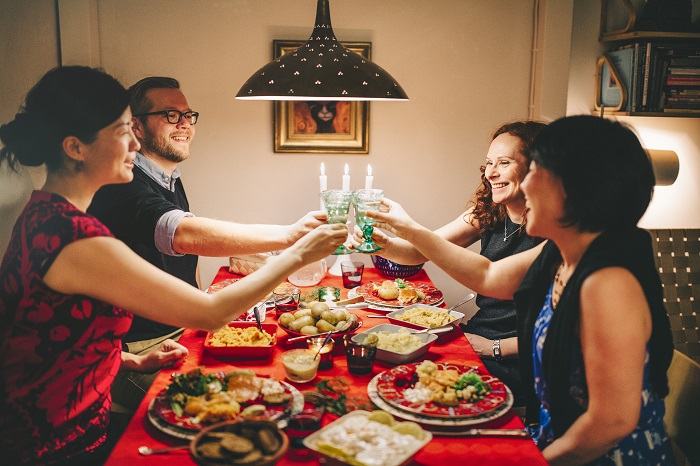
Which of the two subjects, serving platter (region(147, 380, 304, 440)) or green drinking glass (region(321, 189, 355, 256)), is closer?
serving platter (region(147, 380, 304, 440))

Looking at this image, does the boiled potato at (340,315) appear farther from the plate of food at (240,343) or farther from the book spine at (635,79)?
the book spine at (635,79)


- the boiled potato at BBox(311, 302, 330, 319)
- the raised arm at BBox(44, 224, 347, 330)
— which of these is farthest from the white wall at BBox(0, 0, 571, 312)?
the raised arm at BBox(44, 224, 347, 330)

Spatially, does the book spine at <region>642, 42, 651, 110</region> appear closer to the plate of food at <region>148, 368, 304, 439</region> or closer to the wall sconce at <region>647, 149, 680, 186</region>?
the wall sconce at <region>647, 149, 680, 186</region>

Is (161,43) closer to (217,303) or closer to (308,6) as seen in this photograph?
(308,6)

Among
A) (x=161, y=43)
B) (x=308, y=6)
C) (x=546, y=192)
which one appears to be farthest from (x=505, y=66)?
(x=546, y=192)

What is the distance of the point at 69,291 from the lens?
1491 millimetres

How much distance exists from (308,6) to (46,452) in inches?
108

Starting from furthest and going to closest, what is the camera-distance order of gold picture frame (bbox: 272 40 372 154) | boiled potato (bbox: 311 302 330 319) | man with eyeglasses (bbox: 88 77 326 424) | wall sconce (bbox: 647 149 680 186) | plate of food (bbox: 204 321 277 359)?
gold picture frame (bbox: 272 40 372 154), wall sconce (bbox: 647 149 680 186), man with eyeglasses (bbox: 88 77 326 424), boiled potato (bbox: 311 302 330 319), plate of food (bbox: 204 321 277 359)

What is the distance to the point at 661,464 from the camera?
1.61m

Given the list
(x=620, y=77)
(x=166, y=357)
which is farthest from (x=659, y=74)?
(x=166, y=357)

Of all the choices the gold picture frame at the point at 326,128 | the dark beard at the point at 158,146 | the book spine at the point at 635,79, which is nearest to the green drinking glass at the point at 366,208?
the dark beard at the point at 158,146

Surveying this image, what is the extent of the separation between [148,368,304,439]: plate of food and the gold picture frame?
2.17 m

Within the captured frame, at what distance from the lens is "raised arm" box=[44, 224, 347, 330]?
57.7 inches

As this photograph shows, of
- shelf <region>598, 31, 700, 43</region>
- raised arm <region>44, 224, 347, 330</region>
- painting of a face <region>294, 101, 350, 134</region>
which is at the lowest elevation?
raised arm <region>44, 224, 347, 330</region>
